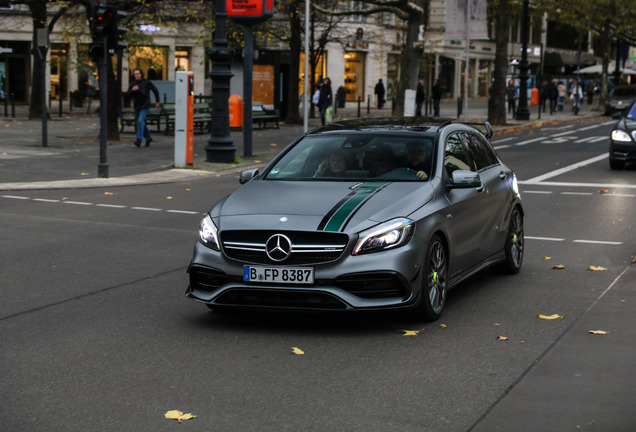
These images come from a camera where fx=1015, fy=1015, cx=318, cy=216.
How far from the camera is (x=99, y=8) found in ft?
62.4

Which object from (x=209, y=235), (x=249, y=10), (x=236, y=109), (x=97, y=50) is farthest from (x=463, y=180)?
(x=236, y=109)

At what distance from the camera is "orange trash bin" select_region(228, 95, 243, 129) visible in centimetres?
3094

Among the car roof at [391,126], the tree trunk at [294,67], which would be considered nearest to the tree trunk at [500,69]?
the tree trunk at [294,67]

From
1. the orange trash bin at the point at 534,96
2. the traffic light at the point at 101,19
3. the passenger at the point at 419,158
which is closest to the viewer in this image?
the passenger at the point at 419,158

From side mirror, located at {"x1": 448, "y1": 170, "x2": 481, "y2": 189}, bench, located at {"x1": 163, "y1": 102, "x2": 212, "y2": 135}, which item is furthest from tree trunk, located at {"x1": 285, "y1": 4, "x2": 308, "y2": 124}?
side mirror, located at {"x1": 448, "y1": 170, "x2": 481, "y2": 189}

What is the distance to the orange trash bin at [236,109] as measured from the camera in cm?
3094

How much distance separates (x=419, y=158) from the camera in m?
8.31

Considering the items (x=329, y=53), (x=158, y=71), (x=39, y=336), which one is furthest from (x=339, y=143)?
(x=329, y=53)

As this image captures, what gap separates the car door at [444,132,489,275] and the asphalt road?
1.27ft

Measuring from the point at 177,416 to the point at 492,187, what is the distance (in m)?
4.82

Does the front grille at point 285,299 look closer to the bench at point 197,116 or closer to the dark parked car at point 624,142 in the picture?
the dark parked car at point 624,142

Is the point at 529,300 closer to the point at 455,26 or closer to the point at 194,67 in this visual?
the point at 455,26

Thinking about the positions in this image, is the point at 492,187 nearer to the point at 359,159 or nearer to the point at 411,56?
the point at 359,159

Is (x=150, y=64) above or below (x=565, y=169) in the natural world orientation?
above
